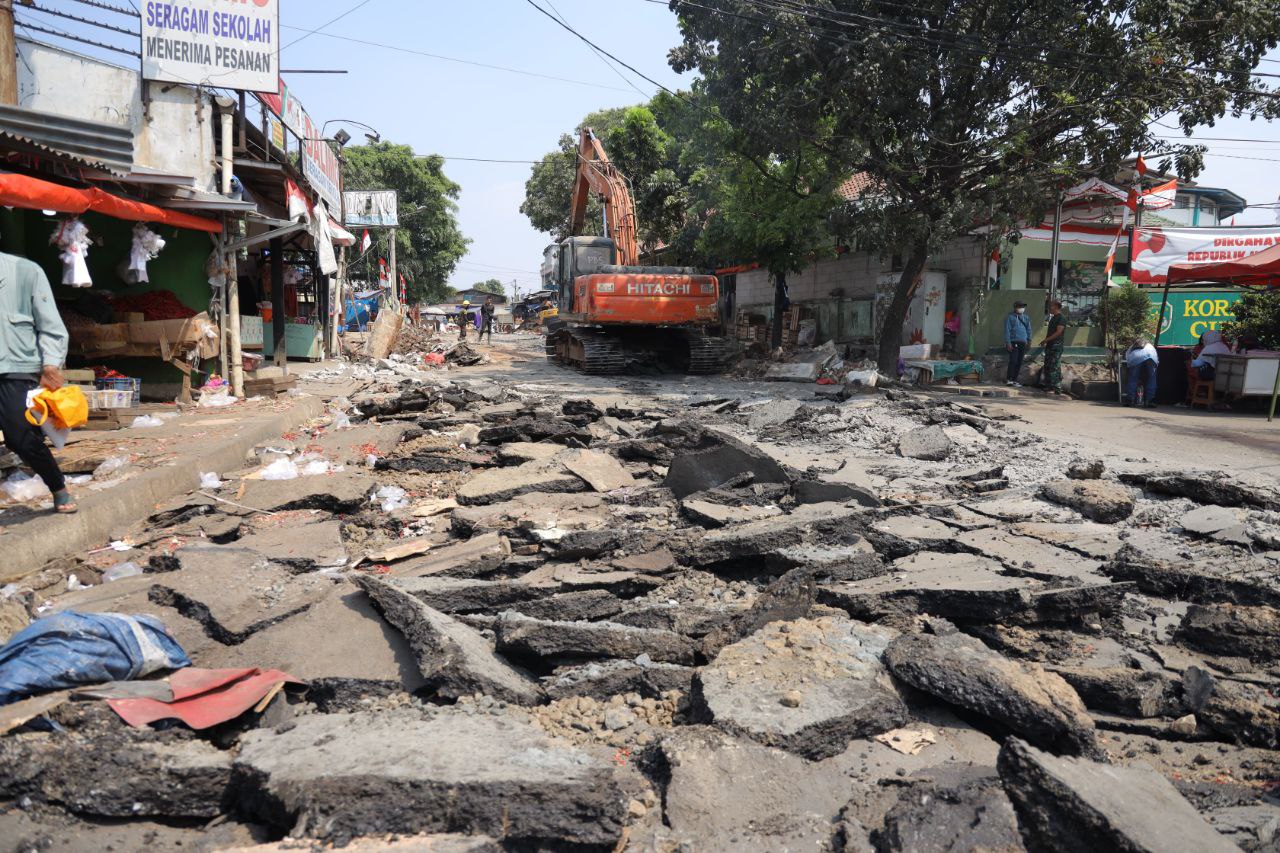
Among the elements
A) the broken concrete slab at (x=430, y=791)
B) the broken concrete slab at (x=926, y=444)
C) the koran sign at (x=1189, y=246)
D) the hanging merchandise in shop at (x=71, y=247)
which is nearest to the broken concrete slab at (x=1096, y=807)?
the broken concrete slab at (x=430, y=791)

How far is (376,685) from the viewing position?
3090 mm

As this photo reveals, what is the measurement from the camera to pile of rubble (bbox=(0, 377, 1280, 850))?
7.34 ft

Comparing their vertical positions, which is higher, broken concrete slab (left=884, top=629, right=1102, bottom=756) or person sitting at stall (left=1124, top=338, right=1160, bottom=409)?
person sitting at stall (left=1124, top=338, right=1160, bottom=409)

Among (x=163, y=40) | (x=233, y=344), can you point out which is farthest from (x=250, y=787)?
(x=163, y=40)

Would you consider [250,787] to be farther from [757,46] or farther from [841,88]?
[757,46]

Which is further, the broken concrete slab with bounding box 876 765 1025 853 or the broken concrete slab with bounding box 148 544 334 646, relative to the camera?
the broken concrete slab with bounding box 148 544 334 646

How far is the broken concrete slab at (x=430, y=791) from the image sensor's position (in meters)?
2.15

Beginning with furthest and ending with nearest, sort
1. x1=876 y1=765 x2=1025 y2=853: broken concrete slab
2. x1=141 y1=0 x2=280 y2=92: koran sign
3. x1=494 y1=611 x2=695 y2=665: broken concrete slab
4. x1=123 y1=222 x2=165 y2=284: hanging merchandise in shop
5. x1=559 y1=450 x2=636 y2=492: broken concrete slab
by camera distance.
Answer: x1=141 y1=0 x2=280 y2=92: koran sign → x1=123 y1=222 x2=165 y2=284: hanging merchandise in shop → x1=559 y1=450 x2=636 y2=492: broken concrete slab → x1=494 y1=611 x2=695 y2=665: broken concrete slab → x1=876 y1=765 x2=1025 y2=853: broken concrete slab

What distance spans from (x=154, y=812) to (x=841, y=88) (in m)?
15.1

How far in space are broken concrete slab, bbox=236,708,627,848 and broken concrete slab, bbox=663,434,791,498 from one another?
3.90m

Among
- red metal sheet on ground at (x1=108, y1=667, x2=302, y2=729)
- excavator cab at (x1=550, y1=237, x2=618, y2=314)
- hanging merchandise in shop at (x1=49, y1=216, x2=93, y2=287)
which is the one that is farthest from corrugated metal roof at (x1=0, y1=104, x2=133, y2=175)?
excavator cab at (x1=550, y1=237, x2=618, y2=314)

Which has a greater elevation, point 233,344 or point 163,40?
point 163,40

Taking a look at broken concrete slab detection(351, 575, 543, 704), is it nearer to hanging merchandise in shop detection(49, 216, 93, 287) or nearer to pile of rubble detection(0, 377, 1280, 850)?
pile of rubble detection(0, 377, 1280, 850)

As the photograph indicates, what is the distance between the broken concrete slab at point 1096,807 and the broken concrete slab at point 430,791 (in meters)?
1.17
